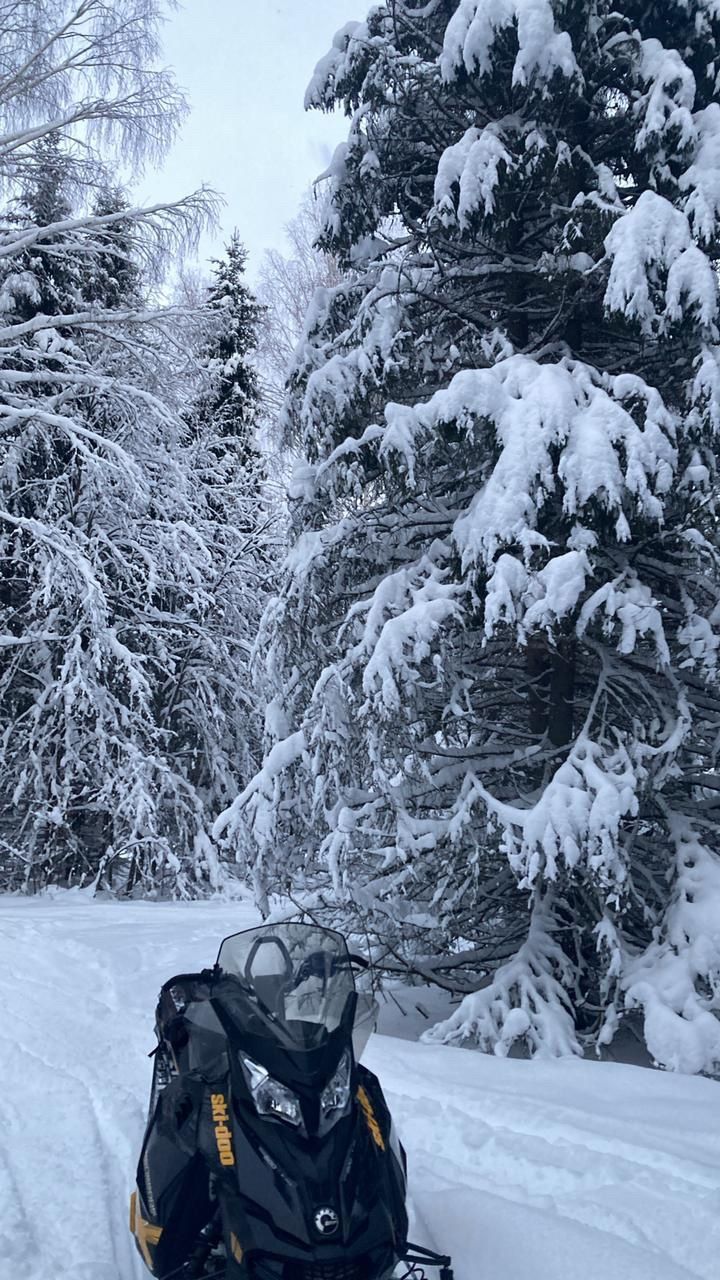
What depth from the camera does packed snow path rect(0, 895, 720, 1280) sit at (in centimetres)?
333

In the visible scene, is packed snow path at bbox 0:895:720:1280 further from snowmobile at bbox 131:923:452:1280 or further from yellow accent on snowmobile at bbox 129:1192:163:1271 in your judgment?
snowmobile at bbox 131:923:452:1280

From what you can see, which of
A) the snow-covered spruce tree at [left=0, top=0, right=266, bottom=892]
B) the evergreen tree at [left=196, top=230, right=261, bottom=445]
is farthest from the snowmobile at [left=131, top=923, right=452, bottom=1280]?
the evergreen tree at [left=196, top=230, right=261, bottom=445]

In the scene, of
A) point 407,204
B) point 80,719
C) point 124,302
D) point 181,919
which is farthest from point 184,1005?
point 124,302

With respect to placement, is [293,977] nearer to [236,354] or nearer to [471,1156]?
[471,1156]

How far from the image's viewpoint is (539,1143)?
416cm

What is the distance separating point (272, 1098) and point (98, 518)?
538 inches

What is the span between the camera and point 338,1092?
8.89 ft

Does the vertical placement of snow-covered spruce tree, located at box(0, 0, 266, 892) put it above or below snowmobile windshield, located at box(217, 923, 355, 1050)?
above

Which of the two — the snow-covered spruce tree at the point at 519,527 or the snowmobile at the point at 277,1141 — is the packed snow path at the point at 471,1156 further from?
the snow-covered spruce tree at the point at 519,527

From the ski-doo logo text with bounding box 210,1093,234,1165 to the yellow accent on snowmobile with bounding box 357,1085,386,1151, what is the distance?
0.39 metres

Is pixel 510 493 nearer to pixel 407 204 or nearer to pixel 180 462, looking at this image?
pixel 407 204

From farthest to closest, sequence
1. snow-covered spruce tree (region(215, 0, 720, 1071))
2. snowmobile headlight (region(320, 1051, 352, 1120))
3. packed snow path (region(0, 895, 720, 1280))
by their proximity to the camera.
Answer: snow-covered spruce tree (region(215, 0, 720, 1071)) → packed snow path (region(0, 895, 720, 1280)) → snowmobile headlight (region(320, 1051, 352, 1120))

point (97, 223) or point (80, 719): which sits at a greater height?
point (97, 223)

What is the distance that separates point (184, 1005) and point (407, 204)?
638 centimetres
